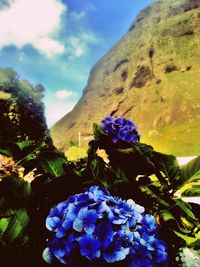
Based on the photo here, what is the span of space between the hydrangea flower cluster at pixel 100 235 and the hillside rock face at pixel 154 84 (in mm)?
43675

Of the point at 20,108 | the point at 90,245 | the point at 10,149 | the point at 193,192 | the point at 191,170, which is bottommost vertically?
the point at 193,192

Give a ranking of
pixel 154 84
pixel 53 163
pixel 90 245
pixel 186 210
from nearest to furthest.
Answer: pixel 90 245
pixel 186 210
pixel 53 163
pixel 154 84

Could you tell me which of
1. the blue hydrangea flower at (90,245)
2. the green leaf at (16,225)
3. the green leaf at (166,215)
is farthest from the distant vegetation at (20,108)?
the blue hydrangea flower at (90,245)

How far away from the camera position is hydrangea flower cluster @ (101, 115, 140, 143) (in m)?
2.71

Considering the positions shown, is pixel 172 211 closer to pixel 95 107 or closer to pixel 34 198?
pixel 34 198

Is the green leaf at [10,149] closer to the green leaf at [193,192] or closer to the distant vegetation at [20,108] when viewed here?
the green leaf at [193,192]

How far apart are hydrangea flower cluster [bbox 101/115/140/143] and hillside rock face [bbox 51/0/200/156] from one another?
42.6 meters

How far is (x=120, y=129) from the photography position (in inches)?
106

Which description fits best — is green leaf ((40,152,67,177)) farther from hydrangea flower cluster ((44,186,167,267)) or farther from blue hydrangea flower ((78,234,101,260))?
blue hydrangea flower ((78,234,101,260))

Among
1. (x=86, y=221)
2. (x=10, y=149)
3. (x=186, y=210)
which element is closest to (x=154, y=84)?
(x=10, y=149)

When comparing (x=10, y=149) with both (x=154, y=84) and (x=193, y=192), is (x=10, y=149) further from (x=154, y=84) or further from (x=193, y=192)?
(x=154, y=84)

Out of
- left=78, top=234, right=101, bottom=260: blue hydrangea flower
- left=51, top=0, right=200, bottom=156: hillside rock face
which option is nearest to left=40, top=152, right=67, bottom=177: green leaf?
left=78, top=234, right=101, bottom=260: blue hydrangea flower

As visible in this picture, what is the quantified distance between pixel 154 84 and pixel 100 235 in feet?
238

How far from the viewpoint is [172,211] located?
2305 millimetres
